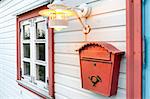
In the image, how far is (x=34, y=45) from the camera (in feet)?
12.7

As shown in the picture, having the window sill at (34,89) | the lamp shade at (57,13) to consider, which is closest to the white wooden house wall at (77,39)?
the window sill at (34,89)

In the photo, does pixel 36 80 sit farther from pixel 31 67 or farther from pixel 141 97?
pixel 141 97

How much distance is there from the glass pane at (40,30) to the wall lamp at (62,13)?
1.22 m

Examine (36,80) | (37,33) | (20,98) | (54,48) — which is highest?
(37,33)

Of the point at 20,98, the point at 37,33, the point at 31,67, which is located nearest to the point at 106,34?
the point at 37,33

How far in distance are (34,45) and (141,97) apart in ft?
8.05

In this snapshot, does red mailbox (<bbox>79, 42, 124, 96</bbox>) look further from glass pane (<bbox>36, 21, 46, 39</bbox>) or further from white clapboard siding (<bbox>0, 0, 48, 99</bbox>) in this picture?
white clapboard siding (<bbox>0, 0, 48, 99</bbox>)

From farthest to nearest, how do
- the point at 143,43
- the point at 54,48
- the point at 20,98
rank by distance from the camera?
the point at 20,98 < the point at 54,48 < the point at 143,43

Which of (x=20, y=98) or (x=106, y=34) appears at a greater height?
(x=106, y=34)

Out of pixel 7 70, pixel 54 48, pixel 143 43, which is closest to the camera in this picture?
pixel 143 43

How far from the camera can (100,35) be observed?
2.15 metres

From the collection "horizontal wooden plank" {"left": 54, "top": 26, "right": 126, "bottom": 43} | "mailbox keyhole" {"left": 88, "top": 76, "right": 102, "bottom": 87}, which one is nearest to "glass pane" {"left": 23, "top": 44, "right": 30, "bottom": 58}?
"horizontal wooden plank" {"left": 54, "top": 26, "right": 126, "bottom": 43}

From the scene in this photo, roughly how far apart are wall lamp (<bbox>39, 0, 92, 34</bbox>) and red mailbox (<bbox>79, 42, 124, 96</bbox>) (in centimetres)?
30

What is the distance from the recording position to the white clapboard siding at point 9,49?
443cm
